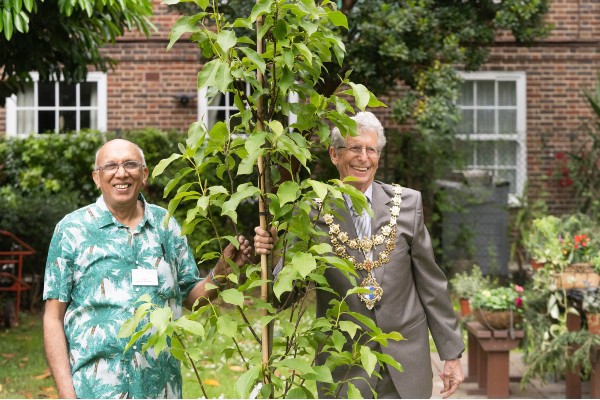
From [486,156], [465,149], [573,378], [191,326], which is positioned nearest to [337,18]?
[191,326]

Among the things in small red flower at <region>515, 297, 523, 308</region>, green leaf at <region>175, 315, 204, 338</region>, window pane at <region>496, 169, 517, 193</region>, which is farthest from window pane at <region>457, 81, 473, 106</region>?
green leaf at <region>175, 315, 204, 338</region>

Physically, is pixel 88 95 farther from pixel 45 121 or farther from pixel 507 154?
pixel 507 154

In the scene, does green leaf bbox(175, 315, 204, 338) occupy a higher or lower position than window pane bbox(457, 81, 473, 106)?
lower

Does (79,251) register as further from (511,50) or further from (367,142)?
(511,50)

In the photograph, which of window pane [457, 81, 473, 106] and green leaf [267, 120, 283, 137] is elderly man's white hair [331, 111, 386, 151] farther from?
window pane [457, 81, 473, 106]

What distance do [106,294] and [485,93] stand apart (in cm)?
1254

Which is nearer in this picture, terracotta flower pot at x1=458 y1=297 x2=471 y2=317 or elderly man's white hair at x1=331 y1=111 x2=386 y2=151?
elderly man's white hair at x1=331 y1=111 x2=386 y2=151

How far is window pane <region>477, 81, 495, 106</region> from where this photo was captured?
15.3 m

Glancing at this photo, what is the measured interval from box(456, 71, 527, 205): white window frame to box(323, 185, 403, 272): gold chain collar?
11.2 meters

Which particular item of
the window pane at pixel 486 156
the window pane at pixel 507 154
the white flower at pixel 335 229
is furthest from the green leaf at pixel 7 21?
the window pane at pixel 507 154

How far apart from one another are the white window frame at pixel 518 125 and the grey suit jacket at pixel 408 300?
1107 cm

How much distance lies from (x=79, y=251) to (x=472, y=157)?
38.2ft

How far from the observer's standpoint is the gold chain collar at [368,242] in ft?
11.6

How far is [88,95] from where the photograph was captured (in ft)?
50.0
